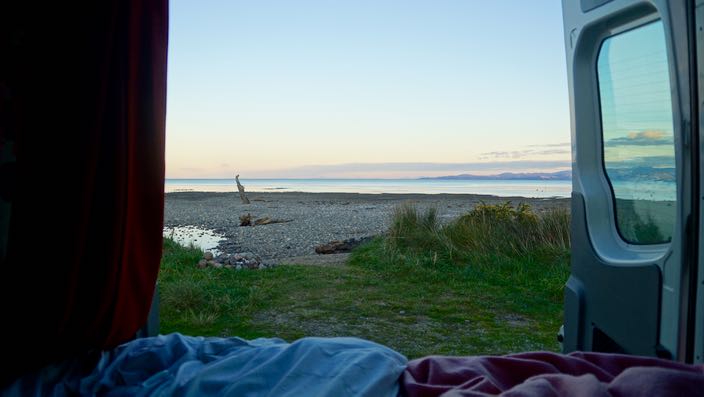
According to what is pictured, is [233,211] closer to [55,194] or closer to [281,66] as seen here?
[281,66]

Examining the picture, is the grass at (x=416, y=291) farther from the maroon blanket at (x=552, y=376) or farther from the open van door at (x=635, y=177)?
the maroon blanket at (x=552, y=376)

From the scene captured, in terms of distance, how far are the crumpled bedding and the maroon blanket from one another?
116 millimetres

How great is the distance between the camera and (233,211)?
56.8 ft

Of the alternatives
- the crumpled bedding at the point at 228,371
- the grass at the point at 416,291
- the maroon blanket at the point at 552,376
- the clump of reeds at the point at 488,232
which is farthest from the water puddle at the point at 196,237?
the maroon blanket at the point at 552,376

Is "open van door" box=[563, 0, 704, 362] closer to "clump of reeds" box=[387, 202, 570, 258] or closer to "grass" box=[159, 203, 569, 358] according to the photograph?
"grass" box=[159, 203, 569, 358]

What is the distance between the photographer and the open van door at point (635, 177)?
1.70 m

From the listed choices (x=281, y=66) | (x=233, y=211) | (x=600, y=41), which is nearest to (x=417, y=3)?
(x=281, y=66)

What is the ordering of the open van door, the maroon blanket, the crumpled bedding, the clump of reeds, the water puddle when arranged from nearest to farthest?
the maroon blanket
the crumpled bedding
the open van door
the clump of reeds
the water puddle

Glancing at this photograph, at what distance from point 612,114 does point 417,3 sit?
6.84m

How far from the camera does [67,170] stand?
1.72 metres

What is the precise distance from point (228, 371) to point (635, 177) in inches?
75.3

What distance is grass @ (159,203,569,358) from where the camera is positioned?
4.11m

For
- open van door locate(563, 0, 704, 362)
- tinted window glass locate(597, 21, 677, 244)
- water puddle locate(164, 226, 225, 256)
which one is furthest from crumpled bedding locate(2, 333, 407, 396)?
water puddle locate(164, 226, 225, 256)

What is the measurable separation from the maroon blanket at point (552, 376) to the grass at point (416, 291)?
85.1 inches
